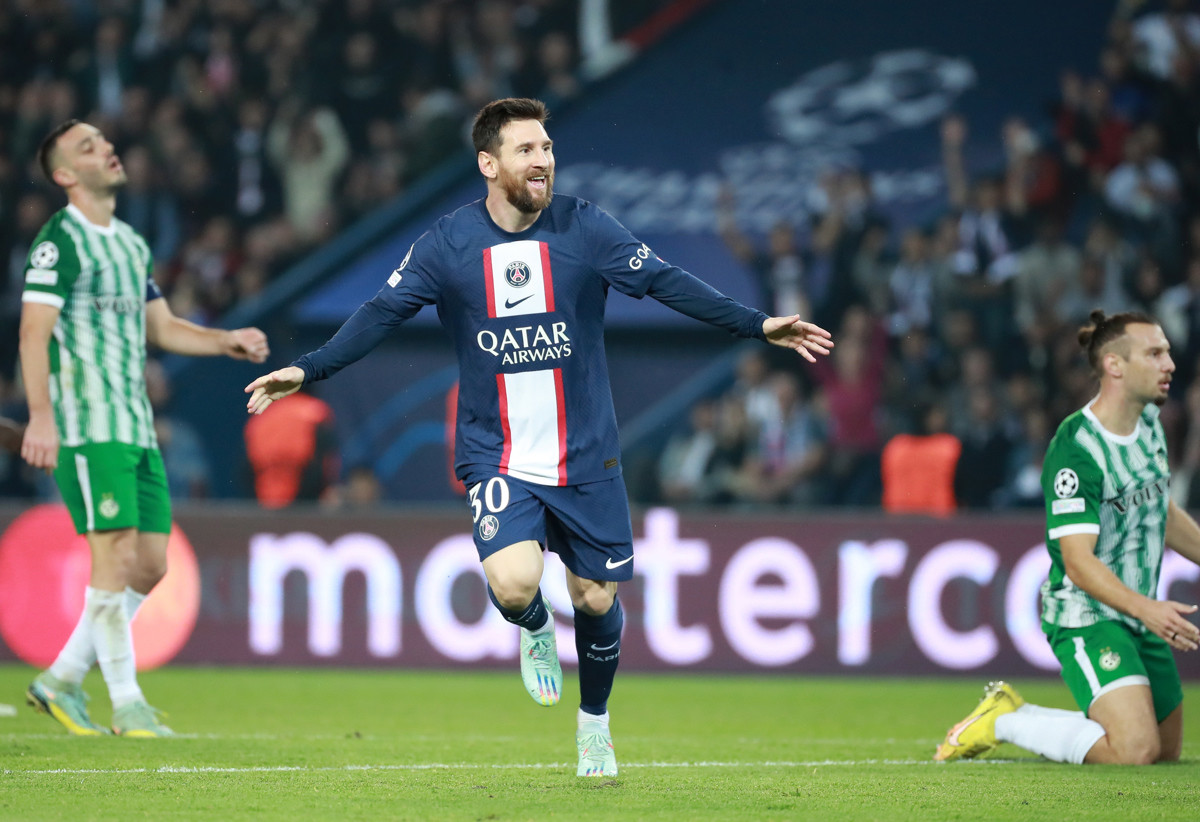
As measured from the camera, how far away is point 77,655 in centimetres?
624

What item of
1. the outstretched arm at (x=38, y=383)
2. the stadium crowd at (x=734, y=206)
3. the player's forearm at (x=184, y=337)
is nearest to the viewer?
the outstretched arm at (x=38, y=383)

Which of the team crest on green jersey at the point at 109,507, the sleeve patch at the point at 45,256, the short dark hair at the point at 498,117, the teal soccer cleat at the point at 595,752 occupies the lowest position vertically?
the teal soccer cleat at the point at 595,752

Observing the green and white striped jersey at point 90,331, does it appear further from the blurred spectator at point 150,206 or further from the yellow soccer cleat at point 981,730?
the blurred spectator at point 150,206

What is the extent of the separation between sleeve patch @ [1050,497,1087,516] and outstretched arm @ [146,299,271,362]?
3216 millimetres

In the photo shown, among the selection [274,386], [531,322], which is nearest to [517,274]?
[531,322]

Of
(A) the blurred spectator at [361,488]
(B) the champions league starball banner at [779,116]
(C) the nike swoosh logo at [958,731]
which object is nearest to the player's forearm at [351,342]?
(C) the nike swoosh logo at [958,731]

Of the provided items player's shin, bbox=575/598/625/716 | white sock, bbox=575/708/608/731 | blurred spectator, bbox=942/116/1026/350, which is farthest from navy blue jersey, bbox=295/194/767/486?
blurred spectator, bbox=942/116/1026/350

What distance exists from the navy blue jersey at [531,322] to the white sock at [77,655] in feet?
7.13

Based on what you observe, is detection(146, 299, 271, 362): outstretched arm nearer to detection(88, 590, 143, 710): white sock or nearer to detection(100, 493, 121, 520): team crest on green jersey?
detection(100, 493, 121, 520): team crest on green jersey

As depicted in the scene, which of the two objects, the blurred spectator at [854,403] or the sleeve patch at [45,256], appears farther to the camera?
the blurred spectator at [854,403]

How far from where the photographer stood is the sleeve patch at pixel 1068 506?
18.1ft

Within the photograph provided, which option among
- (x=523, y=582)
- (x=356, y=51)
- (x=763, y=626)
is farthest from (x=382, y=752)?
(x=356, y=51)

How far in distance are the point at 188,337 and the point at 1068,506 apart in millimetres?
3706

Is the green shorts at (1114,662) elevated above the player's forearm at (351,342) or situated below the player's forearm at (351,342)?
below
